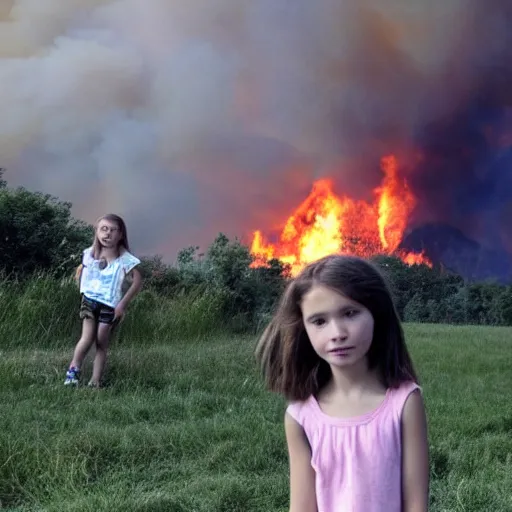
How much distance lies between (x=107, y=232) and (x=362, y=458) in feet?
14.8

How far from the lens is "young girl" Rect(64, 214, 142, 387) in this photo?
18.7 feet

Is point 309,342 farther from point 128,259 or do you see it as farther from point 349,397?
point 128,259

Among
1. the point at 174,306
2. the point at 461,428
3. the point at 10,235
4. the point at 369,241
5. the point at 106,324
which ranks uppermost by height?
the point at 369,241

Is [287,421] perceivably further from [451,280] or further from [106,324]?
[451,280]

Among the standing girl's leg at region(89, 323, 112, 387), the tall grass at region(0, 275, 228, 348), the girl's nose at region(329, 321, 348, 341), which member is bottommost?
the girl's nose at region(329, 321, 348, 341)

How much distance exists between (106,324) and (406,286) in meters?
8.98

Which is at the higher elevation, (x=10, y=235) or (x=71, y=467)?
(x=10, y=235)

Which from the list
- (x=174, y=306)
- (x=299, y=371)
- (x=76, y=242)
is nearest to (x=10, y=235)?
(x=76, y=242)

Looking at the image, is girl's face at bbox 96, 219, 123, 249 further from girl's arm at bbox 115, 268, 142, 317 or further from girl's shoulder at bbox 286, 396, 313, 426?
girl's shoulder at bbox 286, 396, 313, 426

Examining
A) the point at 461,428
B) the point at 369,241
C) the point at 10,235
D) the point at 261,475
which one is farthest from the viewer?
the point at 369,241

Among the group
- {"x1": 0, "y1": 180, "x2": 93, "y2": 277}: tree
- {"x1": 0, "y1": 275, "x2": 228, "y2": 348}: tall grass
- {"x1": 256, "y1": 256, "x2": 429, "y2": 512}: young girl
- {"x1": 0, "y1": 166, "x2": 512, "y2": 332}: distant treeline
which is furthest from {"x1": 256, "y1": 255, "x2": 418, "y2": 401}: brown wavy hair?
{"x1": 0, "y1": 180, "x2": 93, "y2": 277}: tree

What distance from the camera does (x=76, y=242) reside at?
1078 centimetres

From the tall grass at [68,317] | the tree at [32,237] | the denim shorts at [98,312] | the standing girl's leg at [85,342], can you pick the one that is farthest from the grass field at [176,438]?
the tree at [32,237]

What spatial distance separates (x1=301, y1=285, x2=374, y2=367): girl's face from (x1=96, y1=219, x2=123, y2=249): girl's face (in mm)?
4334
